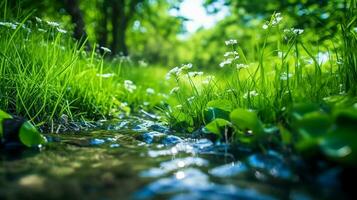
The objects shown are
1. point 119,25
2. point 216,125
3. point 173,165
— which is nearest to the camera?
point 173,165

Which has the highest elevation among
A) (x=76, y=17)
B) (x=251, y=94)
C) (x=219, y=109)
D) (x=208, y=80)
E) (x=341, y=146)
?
(x=76, y=17)

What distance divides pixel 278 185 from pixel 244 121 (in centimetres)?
57

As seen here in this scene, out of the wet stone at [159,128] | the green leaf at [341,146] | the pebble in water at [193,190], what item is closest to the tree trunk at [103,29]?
the wet stone at [159,128]

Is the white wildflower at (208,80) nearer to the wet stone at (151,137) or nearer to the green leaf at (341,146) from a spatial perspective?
the wet stone at (151,137)

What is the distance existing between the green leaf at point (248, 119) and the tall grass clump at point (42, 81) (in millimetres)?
1434

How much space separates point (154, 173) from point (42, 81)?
179 centimetres

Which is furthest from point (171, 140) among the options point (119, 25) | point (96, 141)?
point (119, 25)

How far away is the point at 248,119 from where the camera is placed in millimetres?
2035

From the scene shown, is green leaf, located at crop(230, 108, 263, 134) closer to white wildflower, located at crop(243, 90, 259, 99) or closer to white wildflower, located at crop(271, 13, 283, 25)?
white wildflower, located at crop(243, 90, 259, 99)

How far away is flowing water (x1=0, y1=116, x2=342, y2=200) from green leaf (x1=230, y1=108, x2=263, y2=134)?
0.14 meters

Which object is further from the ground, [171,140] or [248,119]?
[248,119]

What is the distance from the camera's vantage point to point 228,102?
2.73 m

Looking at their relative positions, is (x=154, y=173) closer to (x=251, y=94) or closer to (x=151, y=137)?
(x=151, y=137)

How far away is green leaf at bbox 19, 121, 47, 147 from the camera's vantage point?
7.16 feet
